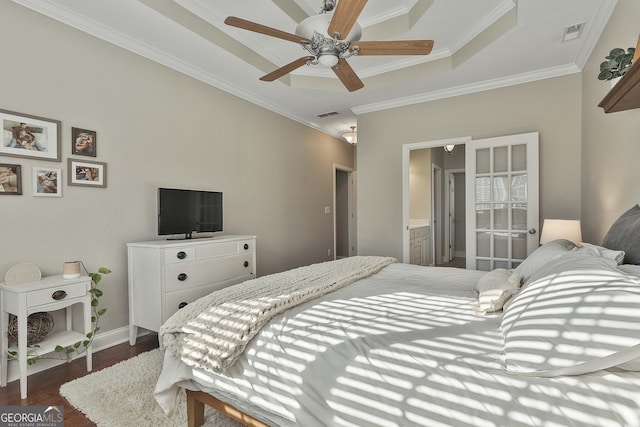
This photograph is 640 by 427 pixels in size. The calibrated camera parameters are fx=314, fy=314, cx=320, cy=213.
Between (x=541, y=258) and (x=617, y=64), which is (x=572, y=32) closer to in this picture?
(x=617, y=64)

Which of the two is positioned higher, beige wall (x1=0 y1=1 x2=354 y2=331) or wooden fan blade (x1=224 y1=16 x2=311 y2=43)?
wooden fan blade (x1=224 y1=16 x2=311 y2=43)

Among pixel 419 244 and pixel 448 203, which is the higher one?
pixel 448 203

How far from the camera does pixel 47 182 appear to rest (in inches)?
93.4

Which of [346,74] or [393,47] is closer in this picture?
[393,47]

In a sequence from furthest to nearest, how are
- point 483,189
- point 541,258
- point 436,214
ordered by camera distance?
point 436,214 < point 483,189 < point 541,258

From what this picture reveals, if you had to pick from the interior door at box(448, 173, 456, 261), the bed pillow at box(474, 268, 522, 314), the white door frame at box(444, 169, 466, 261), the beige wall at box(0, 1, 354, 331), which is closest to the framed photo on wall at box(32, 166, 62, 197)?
the beige wall at box(0, 1, 354, 331)

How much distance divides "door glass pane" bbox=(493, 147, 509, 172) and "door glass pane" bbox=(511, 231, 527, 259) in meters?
0.77

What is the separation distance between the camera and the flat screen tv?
115 inches

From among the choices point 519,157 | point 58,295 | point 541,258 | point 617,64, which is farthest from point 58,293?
point 519,157

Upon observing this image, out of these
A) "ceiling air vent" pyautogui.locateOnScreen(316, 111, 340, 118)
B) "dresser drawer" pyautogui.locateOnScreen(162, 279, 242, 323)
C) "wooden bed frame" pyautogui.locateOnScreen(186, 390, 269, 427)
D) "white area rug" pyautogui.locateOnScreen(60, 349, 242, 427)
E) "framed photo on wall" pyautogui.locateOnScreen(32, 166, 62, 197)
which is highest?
"ceiling air vent" pyautogui.locateOnScreen(316, 111, 340, 118)

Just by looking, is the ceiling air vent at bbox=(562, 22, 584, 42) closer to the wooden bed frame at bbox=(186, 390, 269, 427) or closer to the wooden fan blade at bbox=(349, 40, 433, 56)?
the wooden fan blade at bbox=(349, 40, 433, 56)

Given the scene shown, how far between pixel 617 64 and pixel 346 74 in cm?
163

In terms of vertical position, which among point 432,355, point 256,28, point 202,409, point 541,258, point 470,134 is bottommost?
point 202,409

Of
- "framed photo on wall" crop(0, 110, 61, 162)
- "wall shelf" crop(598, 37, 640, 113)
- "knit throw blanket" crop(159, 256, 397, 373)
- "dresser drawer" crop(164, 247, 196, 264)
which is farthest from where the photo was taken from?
"dresser drawer" crop(164, 247, 196, 264)
